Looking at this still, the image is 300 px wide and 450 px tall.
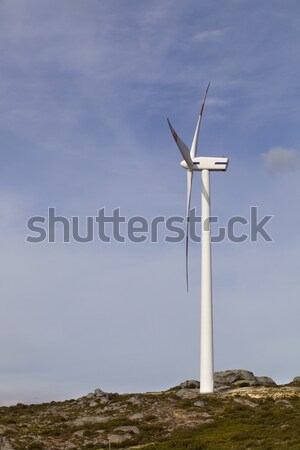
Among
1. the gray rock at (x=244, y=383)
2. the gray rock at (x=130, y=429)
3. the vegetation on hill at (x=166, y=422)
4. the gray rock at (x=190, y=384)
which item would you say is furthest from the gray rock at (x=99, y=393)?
the gray rock at (x=130, y=429)

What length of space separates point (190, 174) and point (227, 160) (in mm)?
5732

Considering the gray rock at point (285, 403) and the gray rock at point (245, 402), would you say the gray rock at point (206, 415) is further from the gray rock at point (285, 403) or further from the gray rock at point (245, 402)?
the gray rock at point (285, 403)

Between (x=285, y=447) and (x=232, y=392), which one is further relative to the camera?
(x=232, y=392)

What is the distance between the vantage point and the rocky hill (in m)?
69.9

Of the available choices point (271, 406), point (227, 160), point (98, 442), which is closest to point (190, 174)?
point (227, 160)

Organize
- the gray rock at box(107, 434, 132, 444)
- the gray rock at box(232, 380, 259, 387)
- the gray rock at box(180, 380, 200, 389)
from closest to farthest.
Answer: the gray rock at box(107, 434, 132, 444), the gray rock at box(232, 380, 259, 387), the gray rock at box(180, 380, 200, 389)

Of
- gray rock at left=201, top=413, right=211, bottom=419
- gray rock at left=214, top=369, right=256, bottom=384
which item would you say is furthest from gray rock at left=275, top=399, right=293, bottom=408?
gray rock at left=214, top=369, right=256, bottom=384

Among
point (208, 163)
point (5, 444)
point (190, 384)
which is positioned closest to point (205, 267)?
point (208, 163)

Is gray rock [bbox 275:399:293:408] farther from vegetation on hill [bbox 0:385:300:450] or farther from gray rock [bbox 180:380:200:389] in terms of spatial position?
gray rock [bbox 180:380:200:389]

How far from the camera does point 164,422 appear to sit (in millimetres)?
79750

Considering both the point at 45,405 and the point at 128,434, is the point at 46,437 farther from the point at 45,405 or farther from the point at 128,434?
the point at 45,405

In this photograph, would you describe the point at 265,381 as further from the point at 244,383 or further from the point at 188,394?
the point at 188,394

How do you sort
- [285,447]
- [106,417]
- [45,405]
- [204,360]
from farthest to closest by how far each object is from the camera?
[45,405] < [204,360] < [106,417] < [285,447]

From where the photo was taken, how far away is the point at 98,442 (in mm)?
72062
